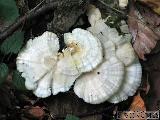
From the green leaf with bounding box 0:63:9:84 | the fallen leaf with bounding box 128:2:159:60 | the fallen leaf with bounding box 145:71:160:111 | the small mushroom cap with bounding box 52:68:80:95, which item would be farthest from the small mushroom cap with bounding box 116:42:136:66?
the green leaf with bounding box 0:63:9:84

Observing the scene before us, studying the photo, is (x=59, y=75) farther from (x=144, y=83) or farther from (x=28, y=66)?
(x=144, y=83)

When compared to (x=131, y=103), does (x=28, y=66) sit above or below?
above

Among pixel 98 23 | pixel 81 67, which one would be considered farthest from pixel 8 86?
pixel 98 23

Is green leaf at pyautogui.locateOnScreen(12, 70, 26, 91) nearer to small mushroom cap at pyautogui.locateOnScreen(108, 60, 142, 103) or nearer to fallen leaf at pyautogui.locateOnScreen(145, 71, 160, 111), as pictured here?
small mushroom cap at pyautogui.locateOnScreen(108, 60, 142, 103)

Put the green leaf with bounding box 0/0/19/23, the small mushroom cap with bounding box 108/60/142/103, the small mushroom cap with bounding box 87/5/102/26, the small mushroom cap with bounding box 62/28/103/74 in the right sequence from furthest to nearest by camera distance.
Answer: the small mushroom cap with bounding box 87/5/102/26 < the green leaf with bounding box 0/0/19/23 < the small mushroom cap with bounding box 108/60/142/103 < the small mushroom cap with bounding box 62/28/103/74

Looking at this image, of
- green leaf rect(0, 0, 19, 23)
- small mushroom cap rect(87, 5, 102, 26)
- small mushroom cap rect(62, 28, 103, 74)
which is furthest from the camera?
small mushroom cap rect(87, 5, 102, 26)

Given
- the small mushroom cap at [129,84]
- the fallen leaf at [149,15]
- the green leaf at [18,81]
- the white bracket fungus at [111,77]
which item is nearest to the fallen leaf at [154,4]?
the fallen leaf at [149,15]
